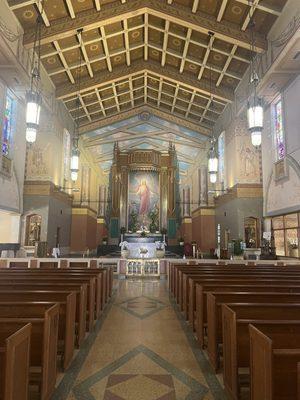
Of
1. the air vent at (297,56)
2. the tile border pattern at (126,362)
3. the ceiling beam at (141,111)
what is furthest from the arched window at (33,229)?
the air vent at (297,56)

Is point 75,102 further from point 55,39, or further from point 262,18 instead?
point 262,18

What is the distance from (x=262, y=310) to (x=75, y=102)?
1673 cm

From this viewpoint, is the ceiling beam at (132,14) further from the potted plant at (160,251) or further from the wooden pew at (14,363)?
the wooden pew at (14,363)

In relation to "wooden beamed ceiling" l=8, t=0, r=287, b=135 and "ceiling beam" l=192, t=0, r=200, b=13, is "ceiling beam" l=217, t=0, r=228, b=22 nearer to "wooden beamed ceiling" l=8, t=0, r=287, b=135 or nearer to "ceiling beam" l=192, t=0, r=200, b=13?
"wooden beamed ceiling" l=8, t=0, r=287, b=135

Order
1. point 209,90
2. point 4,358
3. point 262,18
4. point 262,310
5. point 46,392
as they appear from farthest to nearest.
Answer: point 209,90, point 262,18, point 262,310, point 46,392, point 4,358

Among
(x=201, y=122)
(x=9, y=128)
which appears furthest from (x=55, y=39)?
(x=201, y=122)

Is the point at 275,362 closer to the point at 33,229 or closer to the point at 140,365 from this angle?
the point at 140,365

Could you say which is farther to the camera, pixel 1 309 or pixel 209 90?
pixel 209 90

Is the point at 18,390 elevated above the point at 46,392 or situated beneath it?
elevated above

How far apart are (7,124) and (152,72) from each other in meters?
7.83

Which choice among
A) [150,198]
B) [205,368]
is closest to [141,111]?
[150,198]

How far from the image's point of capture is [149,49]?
48.5ft

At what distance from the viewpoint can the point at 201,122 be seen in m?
19.9

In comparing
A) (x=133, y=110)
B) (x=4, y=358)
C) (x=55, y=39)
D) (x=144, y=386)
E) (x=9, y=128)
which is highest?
(x=133, y=110)
